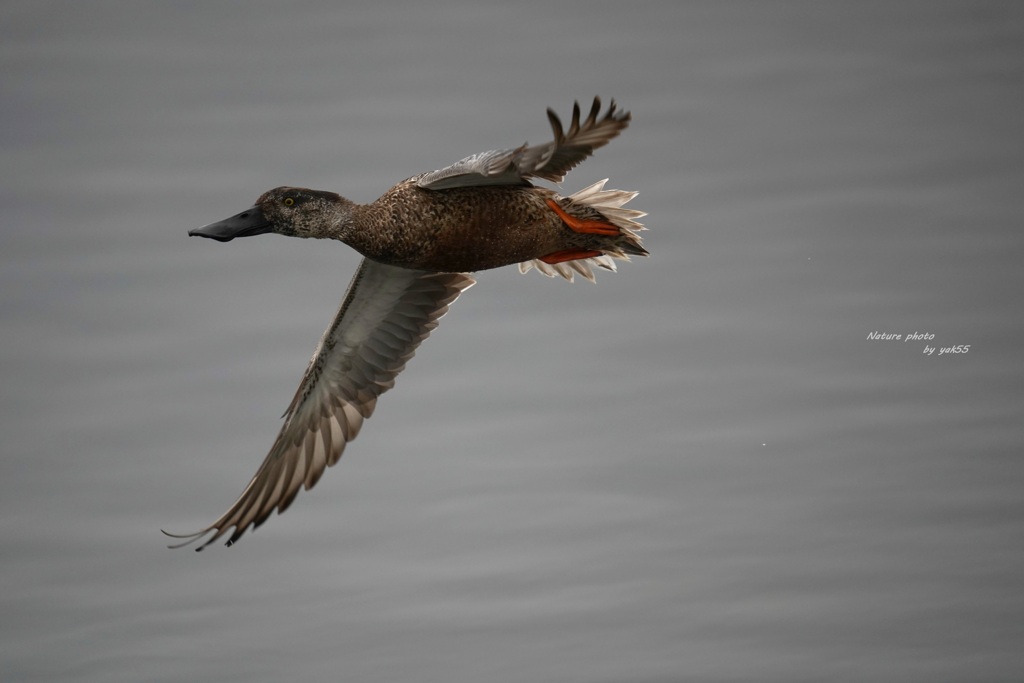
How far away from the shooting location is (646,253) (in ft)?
20.3

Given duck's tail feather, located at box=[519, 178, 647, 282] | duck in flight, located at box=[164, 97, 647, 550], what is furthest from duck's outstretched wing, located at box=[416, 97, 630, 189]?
duck's tail feather, located at box=[519, 178, 647, 282]

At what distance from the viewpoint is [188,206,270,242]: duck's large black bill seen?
556 cm

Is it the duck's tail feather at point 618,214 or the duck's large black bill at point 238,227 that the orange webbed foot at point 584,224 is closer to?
the duck's tail feather at point 618,214

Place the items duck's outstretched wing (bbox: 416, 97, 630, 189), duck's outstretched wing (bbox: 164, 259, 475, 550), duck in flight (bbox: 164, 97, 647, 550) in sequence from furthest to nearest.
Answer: duck's outstretched wing (bbox: 164, 259, 475, 550), duck in flight (bbox: 164, 97, 647, 550), duck's outstretched wing (bbox: 416, 97, 630, 189)

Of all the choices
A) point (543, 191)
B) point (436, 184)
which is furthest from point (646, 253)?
point (436, 184)

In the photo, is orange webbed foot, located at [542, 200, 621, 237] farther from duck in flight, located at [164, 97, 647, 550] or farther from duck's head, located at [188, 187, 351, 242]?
duck's head, located at [188, 187, 351, 242]

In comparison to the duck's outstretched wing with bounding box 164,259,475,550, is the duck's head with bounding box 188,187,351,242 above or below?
above

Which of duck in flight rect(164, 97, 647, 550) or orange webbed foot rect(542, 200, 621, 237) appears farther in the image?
orange webbed foot rect(542, 200, 621, 237)

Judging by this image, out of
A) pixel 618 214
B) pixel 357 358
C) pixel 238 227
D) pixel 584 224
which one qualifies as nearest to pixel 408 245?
pixel 238 227

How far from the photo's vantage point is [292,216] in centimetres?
568

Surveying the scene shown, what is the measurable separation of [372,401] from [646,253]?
158 cm

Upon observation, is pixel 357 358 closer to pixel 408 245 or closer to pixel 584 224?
pixel 408 245

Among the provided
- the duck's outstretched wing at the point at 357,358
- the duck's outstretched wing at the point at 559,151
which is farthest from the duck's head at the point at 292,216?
the duck's outstretched wing at the point at 357,358

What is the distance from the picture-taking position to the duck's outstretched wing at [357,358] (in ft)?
21.6
